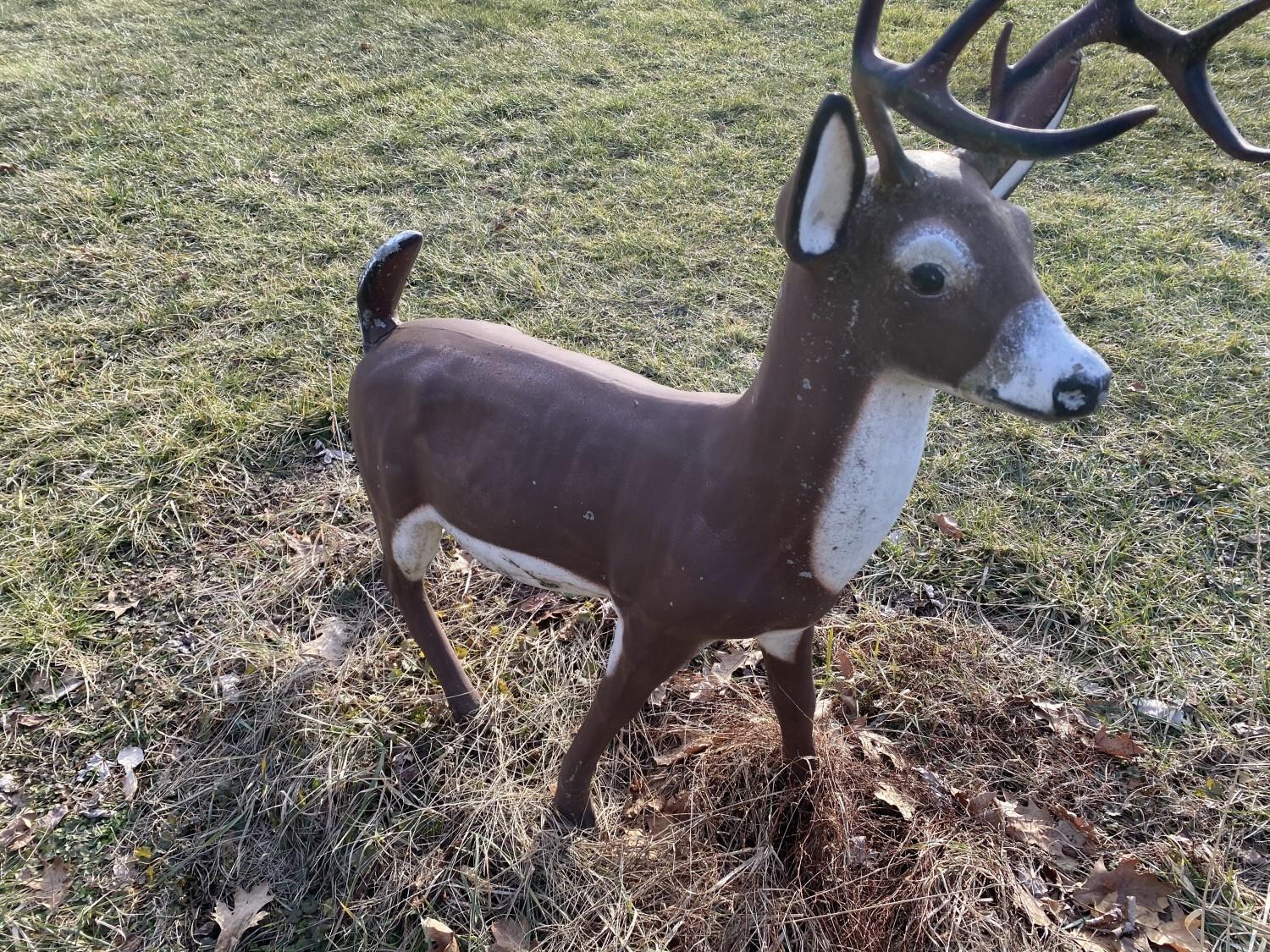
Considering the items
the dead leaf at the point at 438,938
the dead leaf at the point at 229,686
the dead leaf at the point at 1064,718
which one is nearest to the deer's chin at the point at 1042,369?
the dead leaf at the point at 1064,718

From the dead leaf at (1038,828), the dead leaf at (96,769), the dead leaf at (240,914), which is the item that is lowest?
the dead leaf at (96,769)

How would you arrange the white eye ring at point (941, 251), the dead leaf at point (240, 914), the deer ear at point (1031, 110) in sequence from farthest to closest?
the dead leaf at point (240, 914), the deer ear at point (1031, 110), the white eye ring at point (941, 251)

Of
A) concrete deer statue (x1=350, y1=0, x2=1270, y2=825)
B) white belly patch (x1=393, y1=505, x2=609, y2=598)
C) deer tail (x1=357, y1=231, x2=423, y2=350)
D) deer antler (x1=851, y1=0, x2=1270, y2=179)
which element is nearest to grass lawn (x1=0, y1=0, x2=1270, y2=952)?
concrete deer statue (x1=350, y1=0, x2=1270, y2=825)

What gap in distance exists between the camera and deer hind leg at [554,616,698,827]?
Result: 5.87 ft

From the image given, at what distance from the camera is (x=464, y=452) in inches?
71.4

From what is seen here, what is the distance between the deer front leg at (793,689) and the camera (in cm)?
194

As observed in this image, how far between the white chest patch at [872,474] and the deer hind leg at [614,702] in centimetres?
43

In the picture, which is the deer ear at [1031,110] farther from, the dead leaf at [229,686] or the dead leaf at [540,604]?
the dead leaf at [229,686]

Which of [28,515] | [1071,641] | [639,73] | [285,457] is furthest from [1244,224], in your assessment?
[28,515]

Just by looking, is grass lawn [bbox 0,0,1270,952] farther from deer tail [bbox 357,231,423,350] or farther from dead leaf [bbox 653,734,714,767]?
deer tail [bbox 357,231,423,350]

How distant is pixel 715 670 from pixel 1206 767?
150cm

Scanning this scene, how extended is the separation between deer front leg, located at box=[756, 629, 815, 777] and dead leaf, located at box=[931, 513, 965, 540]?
4.14 feet

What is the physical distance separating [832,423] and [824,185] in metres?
0.41

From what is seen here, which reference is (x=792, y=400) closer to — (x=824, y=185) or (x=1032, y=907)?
(x=824, y=185)
